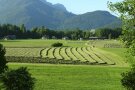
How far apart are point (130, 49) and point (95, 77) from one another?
748 inches

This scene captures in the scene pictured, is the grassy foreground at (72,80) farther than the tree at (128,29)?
Yes

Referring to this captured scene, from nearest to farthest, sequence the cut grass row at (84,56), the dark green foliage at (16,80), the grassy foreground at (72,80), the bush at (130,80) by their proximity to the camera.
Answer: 1. the dark green foliage at (16,80)
2. the bush at (130,80)
3. the grassy foreground at (72,80)
4. the cut grass row at (84,56)

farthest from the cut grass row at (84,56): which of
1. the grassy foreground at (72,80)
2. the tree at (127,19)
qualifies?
the tree at (127,19)

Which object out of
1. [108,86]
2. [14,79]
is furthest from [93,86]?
[14,79]

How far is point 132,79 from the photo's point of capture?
22859mm

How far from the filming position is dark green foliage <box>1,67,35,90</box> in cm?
2150

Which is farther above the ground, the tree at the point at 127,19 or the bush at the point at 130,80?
the tree at the point at 127,19

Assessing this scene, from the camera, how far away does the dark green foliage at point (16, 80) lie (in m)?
21.5

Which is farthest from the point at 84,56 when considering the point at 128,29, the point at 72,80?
the point at 128,29

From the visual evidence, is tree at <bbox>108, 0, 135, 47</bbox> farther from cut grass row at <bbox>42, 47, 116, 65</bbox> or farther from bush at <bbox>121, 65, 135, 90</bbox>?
cut grass row at <bbox>42, 47, 116, 65</bbox>

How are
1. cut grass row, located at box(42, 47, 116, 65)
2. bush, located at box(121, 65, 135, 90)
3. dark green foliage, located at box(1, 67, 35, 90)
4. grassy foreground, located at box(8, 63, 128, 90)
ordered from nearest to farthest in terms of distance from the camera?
dark green foliage, located at box(1, 67, 35, 90) < bush, located at box(121, 65, 135, 90) < grassy foreground, located at box(8, 63, 128, 90) < cut grass row, located at box(42, 47, 116, 65)

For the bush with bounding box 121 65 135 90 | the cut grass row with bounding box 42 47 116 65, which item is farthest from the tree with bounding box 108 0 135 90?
the cut grass row with bounding box 42 47 116 65

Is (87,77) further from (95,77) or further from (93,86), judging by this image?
(93,86)

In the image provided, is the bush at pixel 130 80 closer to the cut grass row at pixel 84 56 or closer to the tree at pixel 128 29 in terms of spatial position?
the tree at pixel 128 29
